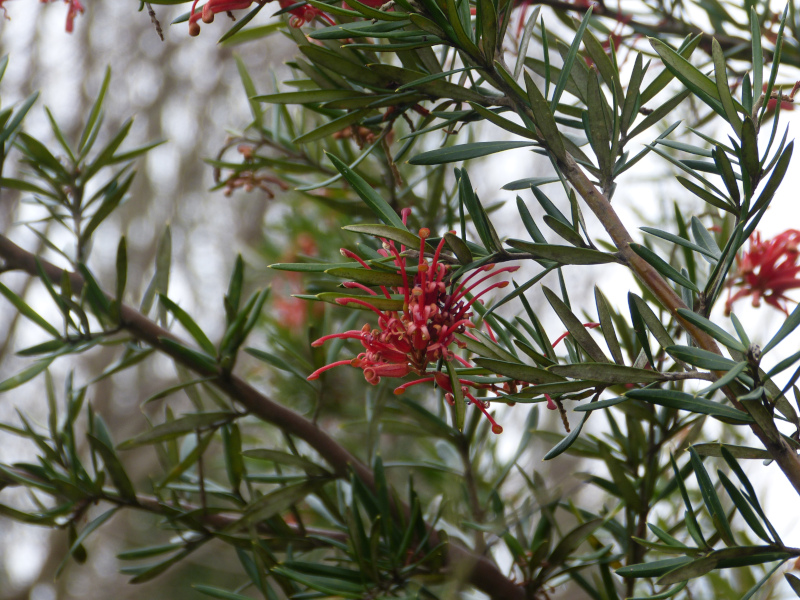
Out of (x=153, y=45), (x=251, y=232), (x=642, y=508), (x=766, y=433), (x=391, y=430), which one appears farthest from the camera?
(x=153, y=45)

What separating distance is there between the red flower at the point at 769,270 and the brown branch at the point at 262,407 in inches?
9.9

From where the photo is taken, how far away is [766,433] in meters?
0.25

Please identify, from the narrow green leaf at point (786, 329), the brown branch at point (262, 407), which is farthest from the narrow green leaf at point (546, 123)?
the brown branch at point (262, 407)

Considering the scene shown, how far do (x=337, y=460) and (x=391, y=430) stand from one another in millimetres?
76

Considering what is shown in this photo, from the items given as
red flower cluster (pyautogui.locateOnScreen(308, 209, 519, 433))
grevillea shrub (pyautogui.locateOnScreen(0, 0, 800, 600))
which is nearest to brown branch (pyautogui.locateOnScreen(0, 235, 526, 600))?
grevillea shrub (pyautogui.locateOnScreen(0, 0, 800, 600))

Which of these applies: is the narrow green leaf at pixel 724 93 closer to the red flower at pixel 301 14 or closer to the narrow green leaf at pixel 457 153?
the narrow green leaf at pixel 457 153

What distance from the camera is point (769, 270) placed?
501mm

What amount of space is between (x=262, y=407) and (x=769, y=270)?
37cm

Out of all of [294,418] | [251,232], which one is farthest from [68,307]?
[251,232]

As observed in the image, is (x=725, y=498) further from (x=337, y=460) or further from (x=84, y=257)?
(x=84, y=257)

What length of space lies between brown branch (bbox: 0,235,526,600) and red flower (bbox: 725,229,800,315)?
0.25 m

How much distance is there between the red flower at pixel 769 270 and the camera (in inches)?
19.4

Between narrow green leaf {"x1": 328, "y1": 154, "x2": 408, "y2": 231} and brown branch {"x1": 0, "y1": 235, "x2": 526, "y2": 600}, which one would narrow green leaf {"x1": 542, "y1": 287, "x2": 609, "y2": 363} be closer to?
narrow green leaf {"x1": 328, "y1": 154, "x2": 408, "y2": 231}

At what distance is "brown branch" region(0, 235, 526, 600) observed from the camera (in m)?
0.44
